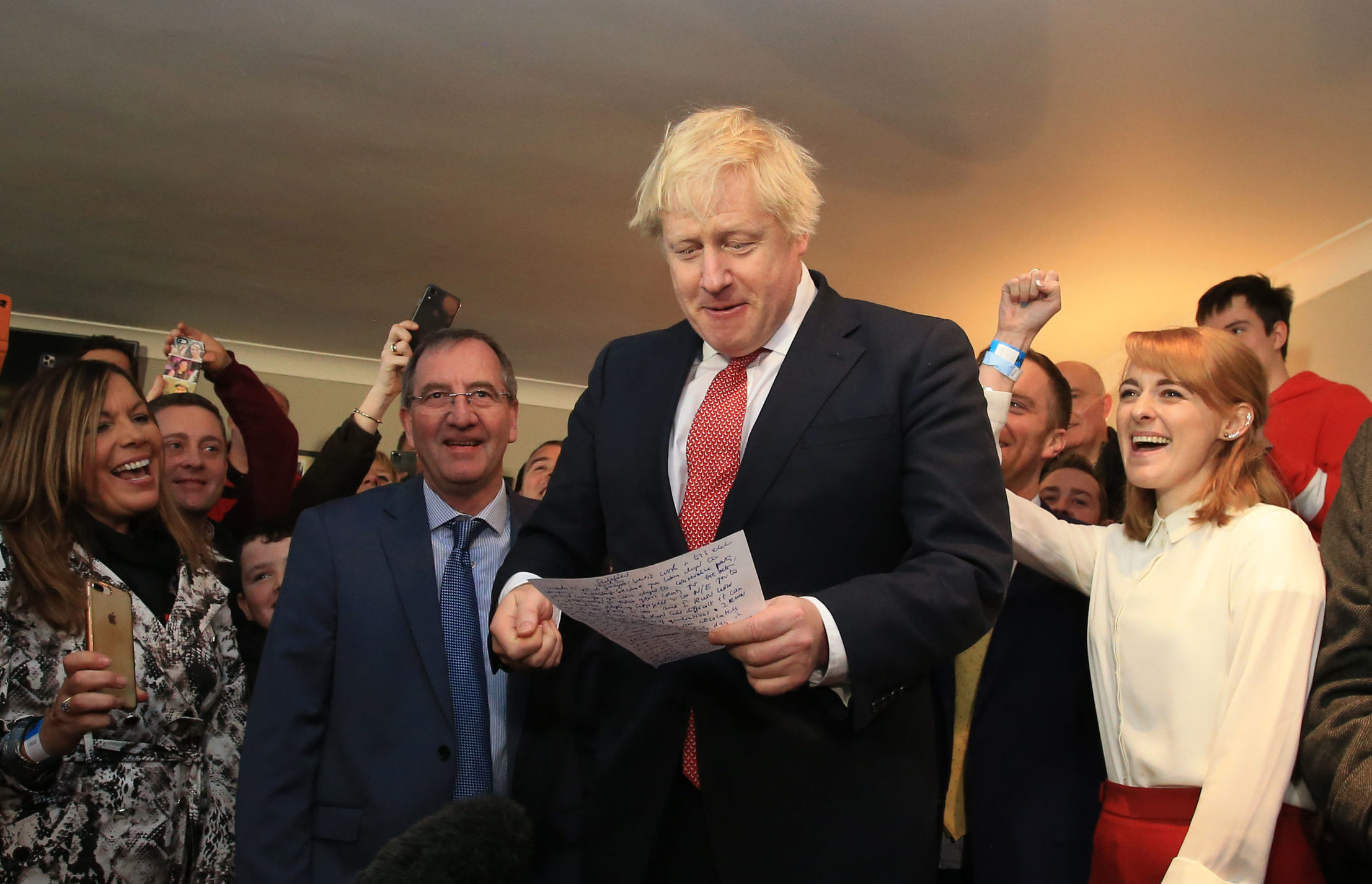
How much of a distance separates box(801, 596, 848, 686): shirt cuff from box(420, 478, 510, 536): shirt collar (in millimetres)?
1177

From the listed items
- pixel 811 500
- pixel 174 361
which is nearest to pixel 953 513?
pixel 811 500

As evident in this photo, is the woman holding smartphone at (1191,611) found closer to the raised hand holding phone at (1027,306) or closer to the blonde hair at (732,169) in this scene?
the raised hand holding phone at (1027,306)

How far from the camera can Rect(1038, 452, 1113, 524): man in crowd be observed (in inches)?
120

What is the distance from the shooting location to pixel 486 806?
1236 millimetres

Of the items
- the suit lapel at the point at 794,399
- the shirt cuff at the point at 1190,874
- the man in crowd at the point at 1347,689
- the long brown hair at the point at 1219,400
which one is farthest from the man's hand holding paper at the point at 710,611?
the long brown hair at the point at 1219,400

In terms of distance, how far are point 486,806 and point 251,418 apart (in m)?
2.51

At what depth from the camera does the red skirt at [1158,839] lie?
161 cm

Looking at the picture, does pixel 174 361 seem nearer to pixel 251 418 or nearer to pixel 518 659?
pixel 251 418

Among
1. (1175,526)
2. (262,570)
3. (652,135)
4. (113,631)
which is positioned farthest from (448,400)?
(652,135)

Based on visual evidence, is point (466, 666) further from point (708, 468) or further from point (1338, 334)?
point (1338, 334)

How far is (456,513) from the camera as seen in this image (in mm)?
2293

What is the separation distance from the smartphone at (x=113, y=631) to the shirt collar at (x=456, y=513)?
584 mm

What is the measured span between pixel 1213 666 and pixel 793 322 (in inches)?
33.2

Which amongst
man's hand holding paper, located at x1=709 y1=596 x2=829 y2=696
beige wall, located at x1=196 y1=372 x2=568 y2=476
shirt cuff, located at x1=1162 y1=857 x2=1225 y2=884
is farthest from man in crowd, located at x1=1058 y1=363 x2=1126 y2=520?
beige wall, located at x1=196 y1=372 x2=568 y2=476
